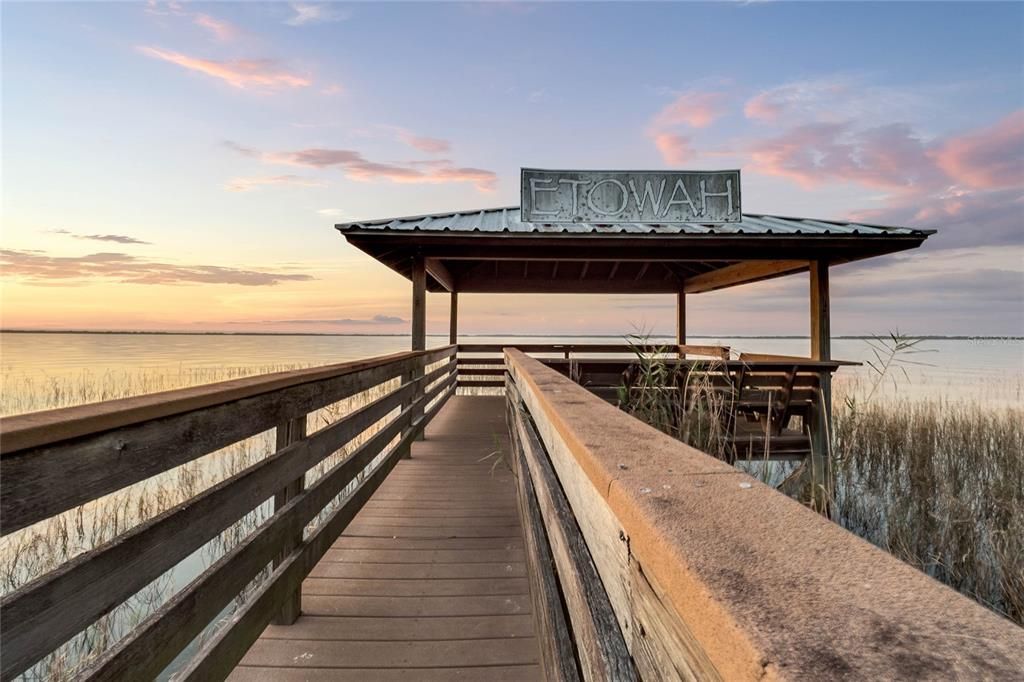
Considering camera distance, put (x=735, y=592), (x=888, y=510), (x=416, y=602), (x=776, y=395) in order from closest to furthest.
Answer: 1. (x=735, y=592)
2. (x=416, y=602)
3. (x=888, y=510)
4. (x=776, y=395)

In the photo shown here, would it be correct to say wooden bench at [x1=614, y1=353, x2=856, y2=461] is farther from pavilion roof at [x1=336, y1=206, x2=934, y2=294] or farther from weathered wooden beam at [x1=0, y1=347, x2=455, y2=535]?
weathered wooden beam at [x1=0, y1=347, x2=455, y2=535]

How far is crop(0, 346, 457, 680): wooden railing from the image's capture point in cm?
94

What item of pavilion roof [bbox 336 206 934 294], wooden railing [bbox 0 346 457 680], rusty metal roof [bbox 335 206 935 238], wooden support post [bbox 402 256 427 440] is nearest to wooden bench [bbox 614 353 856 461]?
pavilion roof [bbox 336 206 934 294]

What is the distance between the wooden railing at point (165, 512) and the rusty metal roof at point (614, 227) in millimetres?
3817

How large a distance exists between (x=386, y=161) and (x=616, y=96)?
18.7 ft

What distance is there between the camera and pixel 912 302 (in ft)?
68.7

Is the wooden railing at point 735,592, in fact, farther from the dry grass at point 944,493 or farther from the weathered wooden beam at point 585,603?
the dry grass at point 944,493

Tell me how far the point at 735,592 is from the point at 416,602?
2422mm

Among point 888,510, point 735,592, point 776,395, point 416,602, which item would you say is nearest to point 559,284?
point 776,395

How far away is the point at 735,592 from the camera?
43 centimetres

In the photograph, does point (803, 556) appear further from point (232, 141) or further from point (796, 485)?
point (232, 141)

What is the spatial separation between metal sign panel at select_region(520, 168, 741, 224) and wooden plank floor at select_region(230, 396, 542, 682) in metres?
4.60

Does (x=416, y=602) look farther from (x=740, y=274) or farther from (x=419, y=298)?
(x=740, y=274)

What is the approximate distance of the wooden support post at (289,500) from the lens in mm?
2092
